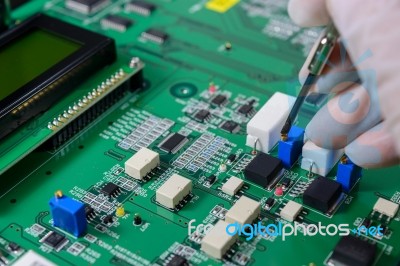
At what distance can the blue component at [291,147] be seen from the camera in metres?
3.65

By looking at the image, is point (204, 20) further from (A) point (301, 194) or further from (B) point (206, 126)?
(A) point (301, 194)

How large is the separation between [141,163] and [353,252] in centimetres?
112

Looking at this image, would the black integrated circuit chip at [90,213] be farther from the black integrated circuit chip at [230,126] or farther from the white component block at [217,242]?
the black integrated circuit chip at [230,126]

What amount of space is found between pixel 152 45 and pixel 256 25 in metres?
0.72

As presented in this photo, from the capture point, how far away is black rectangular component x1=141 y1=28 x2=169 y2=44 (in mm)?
4656

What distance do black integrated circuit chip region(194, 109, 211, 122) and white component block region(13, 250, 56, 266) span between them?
48.9 inches

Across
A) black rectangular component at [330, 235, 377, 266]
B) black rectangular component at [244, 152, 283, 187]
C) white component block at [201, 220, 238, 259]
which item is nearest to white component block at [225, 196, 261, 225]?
white component block at [201, 220, 238, 259]

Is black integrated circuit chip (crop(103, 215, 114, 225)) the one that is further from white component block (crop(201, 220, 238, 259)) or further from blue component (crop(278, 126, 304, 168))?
blue component (crop(278, 126, 304, 168))

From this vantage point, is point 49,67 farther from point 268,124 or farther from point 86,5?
point 268,124

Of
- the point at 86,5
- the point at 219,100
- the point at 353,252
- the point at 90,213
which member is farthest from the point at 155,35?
the point at 353,252

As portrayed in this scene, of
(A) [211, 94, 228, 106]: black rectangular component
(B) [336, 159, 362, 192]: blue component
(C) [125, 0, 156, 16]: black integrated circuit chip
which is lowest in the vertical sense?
(B) [336, 159, 362, 192]: blue component

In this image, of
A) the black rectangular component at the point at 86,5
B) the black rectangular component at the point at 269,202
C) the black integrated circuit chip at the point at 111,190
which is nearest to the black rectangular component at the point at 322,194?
the black rectangular component at the point at 269,202

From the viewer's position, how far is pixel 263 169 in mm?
3586

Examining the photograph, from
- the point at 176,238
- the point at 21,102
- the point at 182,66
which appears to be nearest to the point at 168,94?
the point at 182,66
